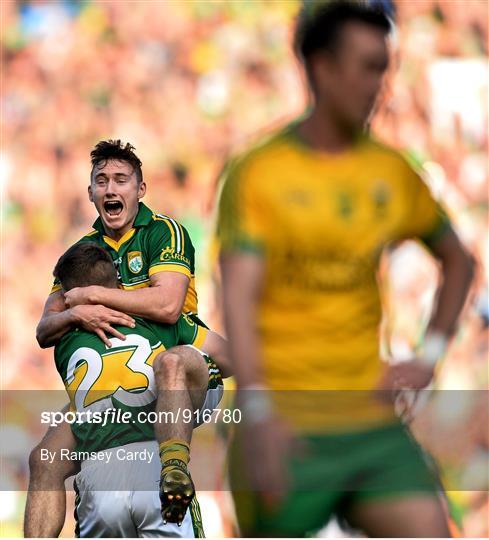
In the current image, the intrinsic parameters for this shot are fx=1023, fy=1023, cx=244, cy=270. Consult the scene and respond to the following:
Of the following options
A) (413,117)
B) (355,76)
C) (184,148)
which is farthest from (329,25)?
(413,117)

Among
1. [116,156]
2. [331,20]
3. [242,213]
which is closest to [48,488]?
[116,156]

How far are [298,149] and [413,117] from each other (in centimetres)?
232

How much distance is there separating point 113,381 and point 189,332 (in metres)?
0.25

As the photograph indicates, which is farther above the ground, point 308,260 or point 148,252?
point 148,252

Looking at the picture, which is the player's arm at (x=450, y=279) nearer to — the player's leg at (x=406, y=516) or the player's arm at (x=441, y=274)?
the player's arm at (x=441, y=274)

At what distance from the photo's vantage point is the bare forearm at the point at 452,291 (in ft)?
5.81

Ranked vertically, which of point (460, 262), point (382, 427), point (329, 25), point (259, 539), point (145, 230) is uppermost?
point (145, 230)

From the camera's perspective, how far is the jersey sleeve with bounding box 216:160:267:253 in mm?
1625

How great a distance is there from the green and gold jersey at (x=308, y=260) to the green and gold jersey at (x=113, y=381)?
890mm

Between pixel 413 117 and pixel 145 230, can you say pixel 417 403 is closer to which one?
pixel 145 230

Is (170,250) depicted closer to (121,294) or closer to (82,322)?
(121,294)

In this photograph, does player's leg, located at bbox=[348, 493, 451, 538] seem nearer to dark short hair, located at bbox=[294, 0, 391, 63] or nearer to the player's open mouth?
dark short hair, located at bbox=[294, 0, 391, 63]

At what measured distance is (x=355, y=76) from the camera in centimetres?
166

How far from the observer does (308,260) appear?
5.38 feet
